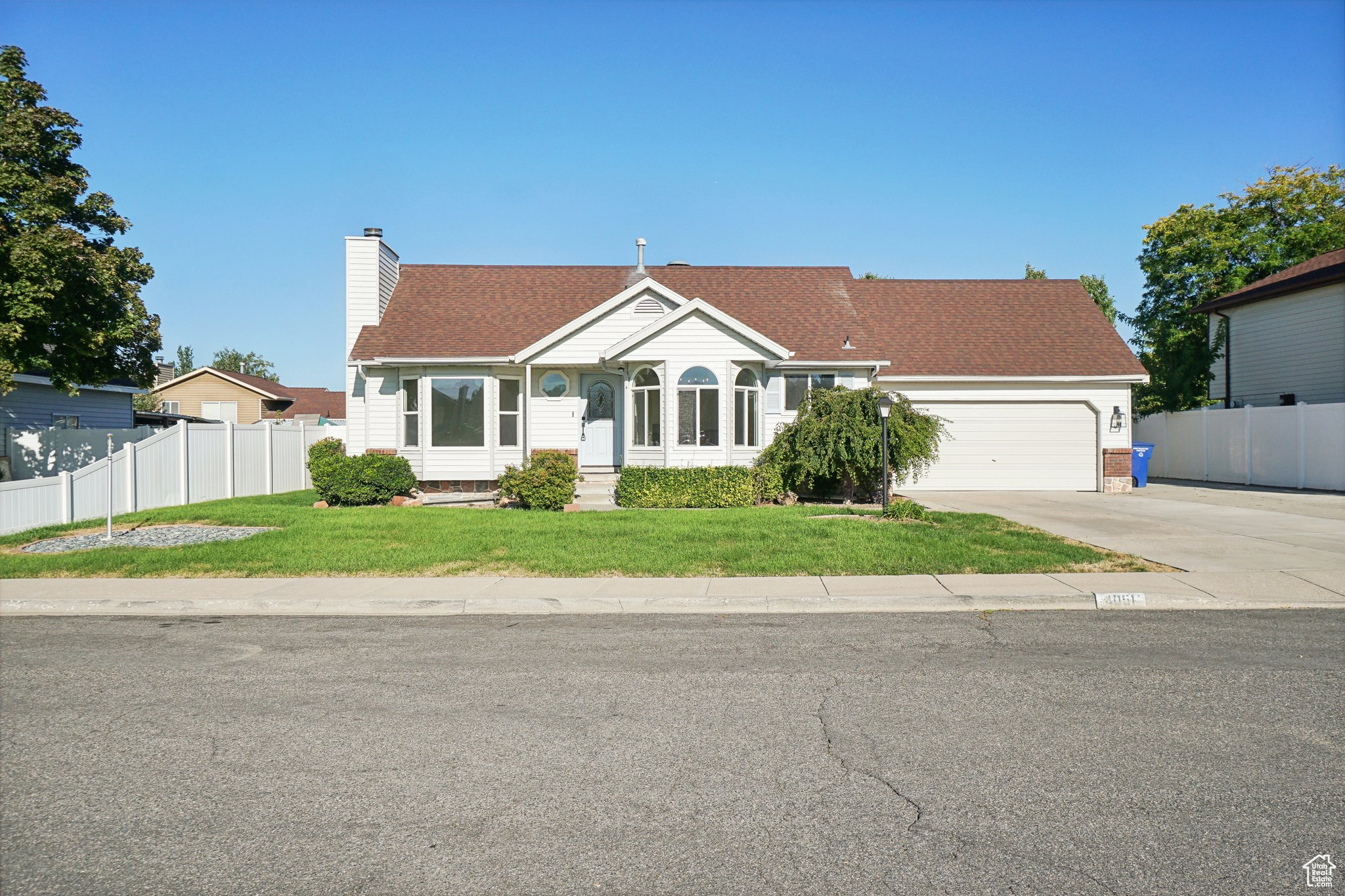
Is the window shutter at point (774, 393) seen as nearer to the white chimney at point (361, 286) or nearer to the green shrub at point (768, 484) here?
the green shrub at point (768, 484)

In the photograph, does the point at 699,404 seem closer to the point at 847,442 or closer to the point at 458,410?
the point at 847,442

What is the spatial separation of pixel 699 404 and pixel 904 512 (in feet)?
19.0

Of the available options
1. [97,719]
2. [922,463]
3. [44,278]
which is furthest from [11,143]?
[922,463]

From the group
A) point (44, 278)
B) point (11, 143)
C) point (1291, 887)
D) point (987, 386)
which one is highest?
point (11, 143)

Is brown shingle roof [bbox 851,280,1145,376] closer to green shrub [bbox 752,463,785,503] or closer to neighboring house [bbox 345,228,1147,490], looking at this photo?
neighboring house [bbox 345,228,1147,490]

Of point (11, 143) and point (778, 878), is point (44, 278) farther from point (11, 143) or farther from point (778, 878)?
point (778, 878)

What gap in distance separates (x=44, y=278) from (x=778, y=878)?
18.0 m

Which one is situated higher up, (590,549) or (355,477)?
(355,477)

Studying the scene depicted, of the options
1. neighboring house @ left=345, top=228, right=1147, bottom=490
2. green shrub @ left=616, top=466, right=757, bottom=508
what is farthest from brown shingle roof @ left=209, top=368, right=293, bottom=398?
green shrub @ left=616, top=466, right=757, bottom=508

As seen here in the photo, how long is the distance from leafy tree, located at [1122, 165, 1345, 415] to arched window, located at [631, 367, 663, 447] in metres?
21.7

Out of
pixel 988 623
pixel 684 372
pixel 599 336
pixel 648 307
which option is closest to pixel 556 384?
pixel 599 336

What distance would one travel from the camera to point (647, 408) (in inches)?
784

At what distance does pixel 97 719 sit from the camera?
5496 mm

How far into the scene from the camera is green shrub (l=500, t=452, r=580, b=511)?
1720 cm
